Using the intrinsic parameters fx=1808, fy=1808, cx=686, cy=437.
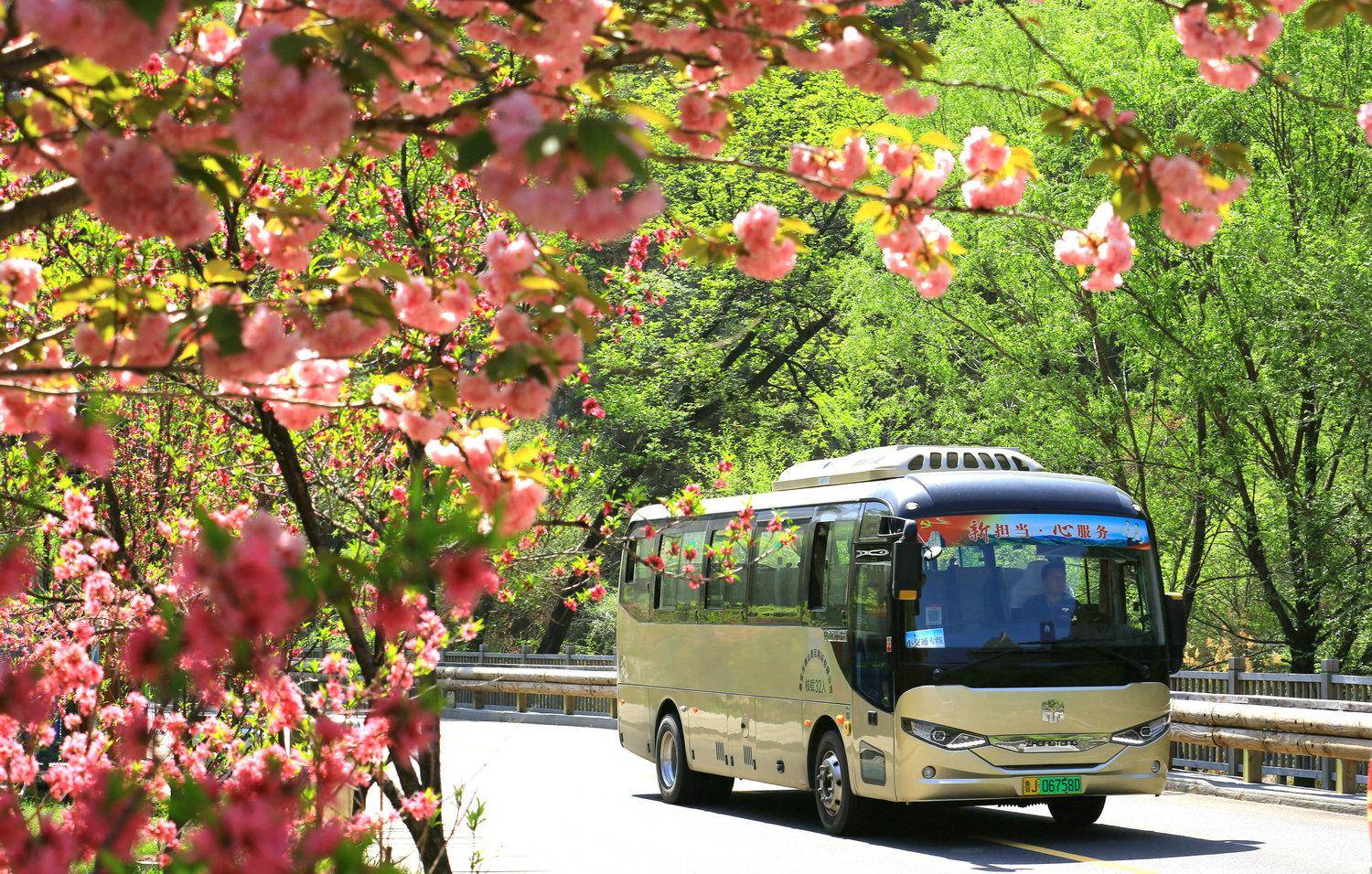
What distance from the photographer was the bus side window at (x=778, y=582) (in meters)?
17.4

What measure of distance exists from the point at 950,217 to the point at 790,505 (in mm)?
13339

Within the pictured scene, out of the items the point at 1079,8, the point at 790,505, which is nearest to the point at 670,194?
the point at 1079,8

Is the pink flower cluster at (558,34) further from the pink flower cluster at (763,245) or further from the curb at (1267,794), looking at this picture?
the curb at (1267,794)

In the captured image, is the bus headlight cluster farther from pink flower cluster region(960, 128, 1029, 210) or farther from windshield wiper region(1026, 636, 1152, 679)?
pink flower cluster region(960, 128, 1029, 210)

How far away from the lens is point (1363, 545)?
21906 millimetres

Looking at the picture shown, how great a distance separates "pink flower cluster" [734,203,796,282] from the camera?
5.10 m

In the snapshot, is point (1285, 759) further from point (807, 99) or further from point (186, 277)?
point (807, 99)

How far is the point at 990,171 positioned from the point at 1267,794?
14526mm

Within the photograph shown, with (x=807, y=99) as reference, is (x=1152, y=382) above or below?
below

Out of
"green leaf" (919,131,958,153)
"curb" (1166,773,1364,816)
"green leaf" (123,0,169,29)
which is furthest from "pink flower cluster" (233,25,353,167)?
"curb" (1166,773,1364,816)

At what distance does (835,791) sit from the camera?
16.2m

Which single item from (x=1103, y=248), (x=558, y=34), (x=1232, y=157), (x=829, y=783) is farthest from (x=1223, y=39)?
(x=829, y=783)

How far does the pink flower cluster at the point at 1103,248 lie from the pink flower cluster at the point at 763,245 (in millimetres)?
1025

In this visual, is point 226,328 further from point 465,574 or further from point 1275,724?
point 1275,724
